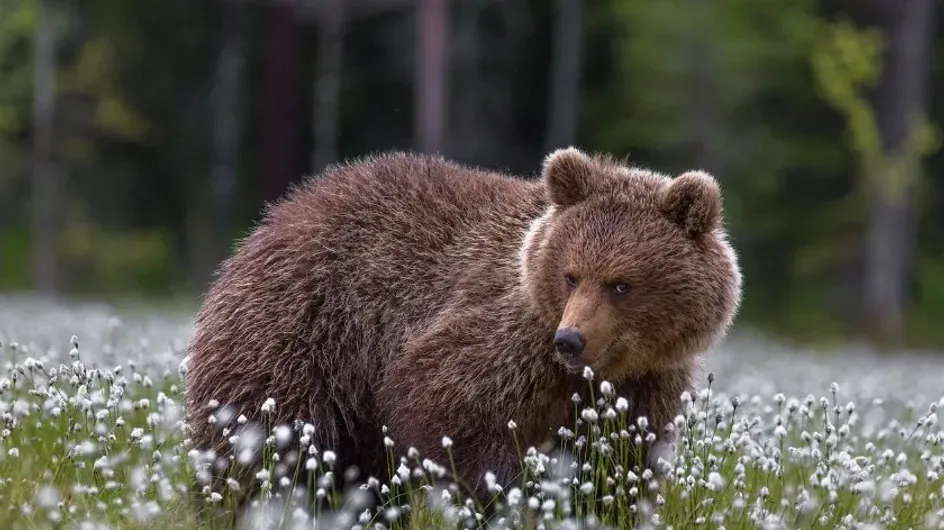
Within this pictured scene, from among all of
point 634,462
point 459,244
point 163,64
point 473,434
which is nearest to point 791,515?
point 634,462

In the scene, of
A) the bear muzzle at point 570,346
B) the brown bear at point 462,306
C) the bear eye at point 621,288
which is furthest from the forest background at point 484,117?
the bear muzzle at point 570,346

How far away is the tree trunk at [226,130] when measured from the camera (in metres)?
27.3

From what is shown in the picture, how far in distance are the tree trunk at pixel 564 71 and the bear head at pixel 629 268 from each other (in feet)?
64.6

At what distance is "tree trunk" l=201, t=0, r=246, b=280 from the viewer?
89.6ft

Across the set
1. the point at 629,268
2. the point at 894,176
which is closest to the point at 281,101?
the point at 894,176

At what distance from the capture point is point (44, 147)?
25469 mm

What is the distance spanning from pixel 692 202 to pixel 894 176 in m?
16.5

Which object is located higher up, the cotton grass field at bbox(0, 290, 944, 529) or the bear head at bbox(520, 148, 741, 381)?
the bear head at bbox(520, 148, 741, 381)

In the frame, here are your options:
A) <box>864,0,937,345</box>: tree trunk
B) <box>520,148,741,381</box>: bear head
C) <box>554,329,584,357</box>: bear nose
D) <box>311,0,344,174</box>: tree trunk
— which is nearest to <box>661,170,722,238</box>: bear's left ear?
<box>520,148,741,381</box>: bear head

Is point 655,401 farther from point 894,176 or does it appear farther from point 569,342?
point 894,176

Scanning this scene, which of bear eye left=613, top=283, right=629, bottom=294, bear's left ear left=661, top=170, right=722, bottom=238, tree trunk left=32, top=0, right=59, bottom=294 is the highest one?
bear's left ear left=661, top=170, right=722, bottom=238

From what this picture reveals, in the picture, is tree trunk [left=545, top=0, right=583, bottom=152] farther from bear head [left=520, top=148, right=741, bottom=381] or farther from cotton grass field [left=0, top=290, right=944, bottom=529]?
bear head [left=520, top=148, right=741, bottom=381]

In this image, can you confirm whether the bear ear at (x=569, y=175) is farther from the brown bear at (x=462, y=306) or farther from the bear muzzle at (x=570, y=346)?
the bear muzzle at (x=570, y=346)

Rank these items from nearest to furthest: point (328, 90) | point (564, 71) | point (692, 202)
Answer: point (692, 202), point (328, 90), point (564, 71)
